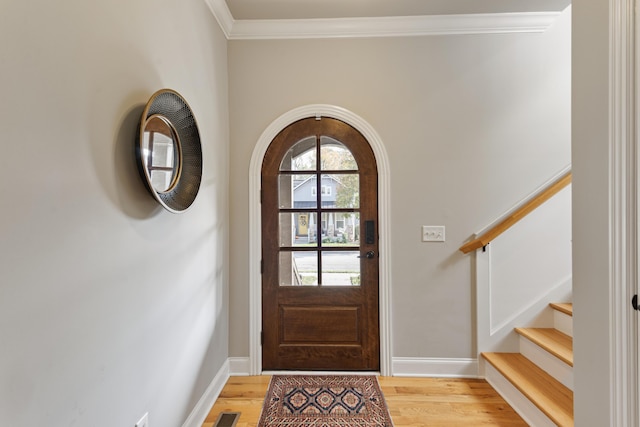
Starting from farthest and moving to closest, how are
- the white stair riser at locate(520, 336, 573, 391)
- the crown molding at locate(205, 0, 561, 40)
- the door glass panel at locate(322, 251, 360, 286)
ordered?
1. the door glass panel at locate(322, 251, 360, 286)
2. the crown molding at locate(205, 0, 561, 40)
3. the white stair riser at locate(520, 336, 573, 391)

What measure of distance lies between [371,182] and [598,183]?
1437 mm

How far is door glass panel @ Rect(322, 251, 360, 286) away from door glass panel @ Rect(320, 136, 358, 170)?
0.67m

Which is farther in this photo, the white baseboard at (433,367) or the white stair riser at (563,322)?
the white baseboard at (433,367)

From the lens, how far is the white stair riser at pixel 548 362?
1.87 m

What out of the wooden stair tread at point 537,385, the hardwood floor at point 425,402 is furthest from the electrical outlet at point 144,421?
the wooden stair tread at point 537,385

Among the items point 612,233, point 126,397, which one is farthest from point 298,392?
point 612,233

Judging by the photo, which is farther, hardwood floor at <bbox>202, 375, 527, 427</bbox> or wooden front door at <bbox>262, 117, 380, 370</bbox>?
wooden front door at <bbox>262, 117, 380, 370</bbox>

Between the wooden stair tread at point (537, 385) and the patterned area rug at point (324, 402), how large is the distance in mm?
826

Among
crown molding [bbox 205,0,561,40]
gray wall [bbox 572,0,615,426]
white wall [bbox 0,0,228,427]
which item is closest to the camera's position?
white wall [bbox 0,0,228,427]

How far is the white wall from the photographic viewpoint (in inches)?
30.3

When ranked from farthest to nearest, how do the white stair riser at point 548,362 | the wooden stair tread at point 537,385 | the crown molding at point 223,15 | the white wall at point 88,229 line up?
the crown molding at point 223,15, the white stair riser at point 548,362, the wooden stair tread at point 537,385, the white wall at point 88,229

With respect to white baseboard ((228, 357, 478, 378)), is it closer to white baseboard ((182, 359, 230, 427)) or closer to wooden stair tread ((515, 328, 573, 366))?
wooden stair tread ((515, 328, 573, 366))

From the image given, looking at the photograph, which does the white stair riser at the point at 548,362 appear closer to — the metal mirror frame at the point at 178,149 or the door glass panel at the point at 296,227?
the door glass panel at the point at 296,227

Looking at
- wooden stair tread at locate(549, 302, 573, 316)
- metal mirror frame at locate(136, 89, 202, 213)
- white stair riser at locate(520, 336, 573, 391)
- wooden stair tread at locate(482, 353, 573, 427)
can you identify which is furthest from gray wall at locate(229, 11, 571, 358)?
metal mirror frame at locate(136, 89, 202, 213)
